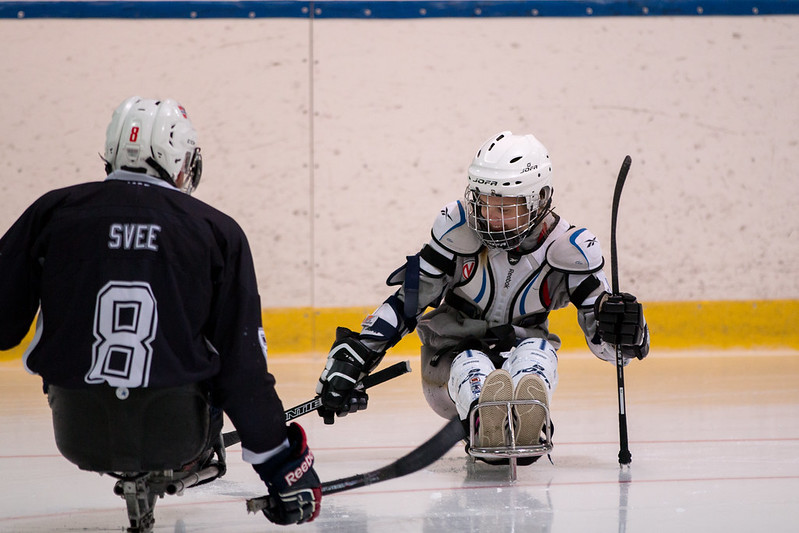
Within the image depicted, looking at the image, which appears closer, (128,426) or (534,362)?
(128,426)

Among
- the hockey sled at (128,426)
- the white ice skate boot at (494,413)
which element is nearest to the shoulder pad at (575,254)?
the white ice skate boot at (494,413)

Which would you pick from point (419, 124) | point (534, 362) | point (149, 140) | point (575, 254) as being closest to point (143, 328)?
point (149, 140)

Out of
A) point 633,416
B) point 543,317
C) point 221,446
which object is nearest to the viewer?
point 221,446

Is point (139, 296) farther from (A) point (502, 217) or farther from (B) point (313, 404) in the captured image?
(A) point (502, 217)

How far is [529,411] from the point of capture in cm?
295

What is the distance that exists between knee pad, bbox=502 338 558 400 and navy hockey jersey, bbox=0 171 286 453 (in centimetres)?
114

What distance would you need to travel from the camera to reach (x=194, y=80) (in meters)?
6.49

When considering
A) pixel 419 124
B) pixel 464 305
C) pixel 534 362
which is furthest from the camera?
pixel 419 124

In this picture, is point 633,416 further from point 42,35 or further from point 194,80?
point 42,35

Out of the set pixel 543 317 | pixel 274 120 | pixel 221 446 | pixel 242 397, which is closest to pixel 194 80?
pixel 274 120

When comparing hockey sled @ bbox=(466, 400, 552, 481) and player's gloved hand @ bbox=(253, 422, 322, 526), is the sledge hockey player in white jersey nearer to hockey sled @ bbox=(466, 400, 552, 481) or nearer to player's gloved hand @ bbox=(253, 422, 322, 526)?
hockey sled @ bbox=(466, 400, 552, 481)

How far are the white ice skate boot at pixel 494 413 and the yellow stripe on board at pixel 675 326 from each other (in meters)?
3.57

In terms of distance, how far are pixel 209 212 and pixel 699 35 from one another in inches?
206

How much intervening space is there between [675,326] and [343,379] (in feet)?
12.7
